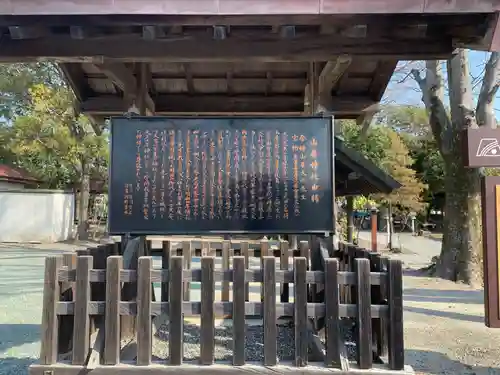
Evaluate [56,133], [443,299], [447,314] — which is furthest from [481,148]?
[56,133]

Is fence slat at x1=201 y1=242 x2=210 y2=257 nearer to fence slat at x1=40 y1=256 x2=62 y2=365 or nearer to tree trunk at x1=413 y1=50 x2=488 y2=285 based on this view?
fence slat at x1=40 y1=256 x2=62 y2=365

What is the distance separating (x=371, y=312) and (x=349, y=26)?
99.0 inches

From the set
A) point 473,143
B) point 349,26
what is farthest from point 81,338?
point 473,143

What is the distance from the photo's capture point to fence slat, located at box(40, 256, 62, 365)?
11.7 feet

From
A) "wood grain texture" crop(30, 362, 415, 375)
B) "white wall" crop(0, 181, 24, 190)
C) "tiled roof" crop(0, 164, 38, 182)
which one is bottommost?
"wood grain texture" crop(30, 362, 415, 375)

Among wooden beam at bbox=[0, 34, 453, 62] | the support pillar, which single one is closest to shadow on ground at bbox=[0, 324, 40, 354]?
wooden beam at bbox=[0, 34, 453, 62]

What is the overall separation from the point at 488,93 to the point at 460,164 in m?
1.93

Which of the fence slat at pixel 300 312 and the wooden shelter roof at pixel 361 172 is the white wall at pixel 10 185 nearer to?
the wooden shelter roof at pixel 361 172

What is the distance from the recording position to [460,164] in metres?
11.5

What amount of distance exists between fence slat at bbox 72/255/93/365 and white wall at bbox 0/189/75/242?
19.0 m

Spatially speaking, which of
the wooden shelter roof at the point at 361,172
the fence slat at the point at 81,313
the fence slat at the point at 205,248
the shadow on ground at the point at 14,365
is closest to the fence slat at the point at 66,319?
the fence slat at the point at 81,313

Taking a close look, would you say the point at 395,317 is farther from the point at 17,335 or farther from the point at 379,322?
the point at 17,335

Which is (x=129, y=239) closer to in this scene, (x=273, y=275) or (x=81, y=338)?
(x=81, y=338)

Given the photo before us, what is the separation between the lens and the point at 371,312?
12.0 feet
